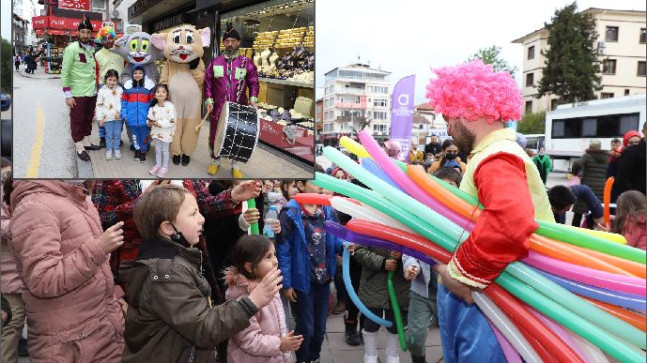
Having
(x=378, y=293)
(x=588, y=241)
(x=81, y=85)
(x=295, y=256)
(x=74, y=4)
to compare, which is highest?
(x=74, y=4)

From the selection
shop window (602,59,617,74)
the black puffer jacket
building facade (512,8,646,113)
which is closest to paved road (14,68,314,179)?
the black puffer jacket

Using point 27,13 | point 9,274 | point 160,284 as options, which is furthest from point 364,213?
point 9,274

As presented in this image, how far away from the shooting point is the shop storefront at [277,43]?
1976mm

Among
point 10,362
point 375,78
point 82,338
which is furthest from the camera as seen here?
point 375,78

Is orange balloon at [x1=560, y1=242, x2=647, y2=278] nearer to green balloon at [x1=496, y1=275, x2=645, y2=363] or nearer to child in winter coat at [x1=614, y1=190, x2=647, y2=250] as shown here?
green balloon at [x1=496, y1=275, x2=645, y2=363]

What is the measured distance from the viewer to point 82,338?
8.03ft

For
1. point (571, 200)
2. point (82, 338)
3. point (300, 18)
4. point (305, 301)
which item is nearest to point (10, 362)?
point (82, 338)

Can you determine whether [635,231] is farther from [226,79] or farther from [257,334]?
[226,79]

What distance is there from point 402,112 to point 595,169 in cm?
379

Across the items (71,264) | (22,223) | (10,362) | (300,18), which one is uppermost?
(300,18)

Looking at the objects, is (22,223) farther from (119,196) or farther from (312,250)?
(312,250)

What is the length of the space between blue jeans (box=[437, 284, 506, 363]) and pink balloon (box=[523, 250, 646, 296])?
0.35 metres

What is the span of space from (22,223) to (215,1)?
125 cm

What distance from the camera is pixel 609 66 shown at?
4078 centimetres
